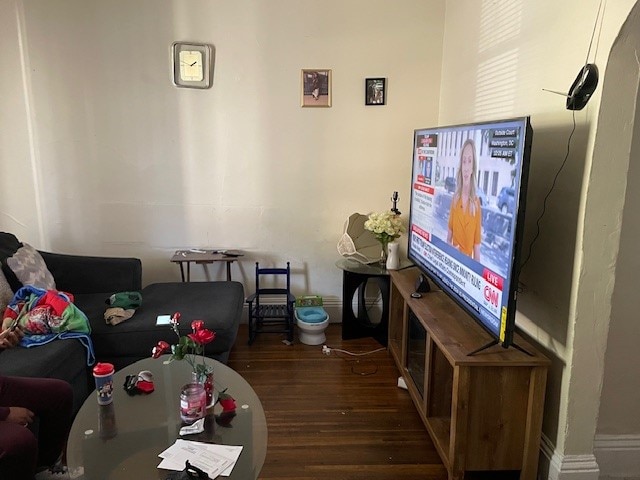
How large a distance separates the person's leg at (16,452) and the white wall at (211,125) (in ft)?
6.81

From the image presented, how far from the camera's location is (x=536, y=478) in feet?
6.41

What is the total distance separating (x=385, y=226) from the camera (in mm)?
3246

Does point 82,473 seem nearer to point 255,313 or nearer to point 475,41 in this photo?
point 255,313

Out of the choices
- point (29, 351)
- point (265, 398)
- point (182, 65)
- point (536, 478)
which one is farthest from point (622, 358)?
point (182, 65)

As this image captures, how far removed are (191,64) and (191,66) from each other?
13mm

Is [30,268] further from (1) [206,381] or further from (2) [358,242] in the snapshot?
(2) [358,242]

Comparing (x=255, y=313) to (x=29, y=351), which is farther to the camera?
(x=255, y=313)

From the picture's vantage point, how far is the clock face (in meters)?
3.38

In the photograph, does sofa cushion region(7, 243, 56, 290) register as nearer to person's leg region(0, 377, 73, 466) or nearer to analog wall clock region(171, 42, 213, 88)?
person's leg region(0, 377, 73, 466)

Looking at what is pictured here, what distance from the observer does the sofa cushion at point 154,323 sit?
2.58 meters

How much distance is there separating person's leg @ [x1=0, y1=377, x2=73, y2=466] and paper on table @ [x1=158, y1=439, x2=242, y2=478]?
67 cm

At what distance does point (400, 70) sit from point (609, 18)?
1.99 m

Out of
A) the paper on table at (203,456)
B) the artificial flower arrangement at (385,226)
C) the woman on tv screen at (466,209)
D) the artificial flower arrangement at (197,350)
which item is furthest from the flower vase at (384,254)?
the paper on table at (203,456)

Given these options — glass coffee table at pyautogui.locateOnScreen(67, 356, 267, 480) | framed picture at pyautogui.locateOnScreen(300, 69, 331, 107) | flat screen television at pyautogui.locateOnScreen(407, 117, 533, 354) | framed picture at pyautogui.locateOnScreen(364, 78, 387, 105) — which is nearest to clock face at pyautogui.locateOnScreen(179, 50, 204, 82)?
framed picture at pyautogui.locateOnScreen(300, 69, 331, 107)
